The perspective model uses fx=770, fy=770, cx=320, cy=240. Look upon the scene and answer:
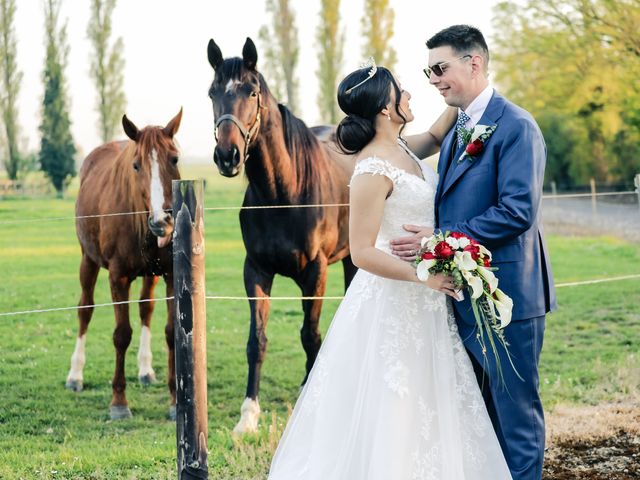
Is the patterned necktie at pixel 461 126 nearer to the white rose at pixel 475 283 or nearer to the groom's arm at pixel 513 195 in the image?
the groom's arm at pixel 513 195

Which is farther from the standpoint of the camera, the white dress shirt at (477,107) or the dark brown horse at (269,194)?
the dark brown horse at (269,194)

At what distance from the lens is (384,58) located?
1394 inches

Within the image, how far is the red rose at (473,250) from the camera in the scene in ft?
9.91

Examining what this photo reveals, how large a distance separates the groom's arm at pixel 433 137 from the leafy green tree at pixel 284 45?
3093 centimetres

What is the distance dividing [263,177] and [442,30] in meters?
2.53

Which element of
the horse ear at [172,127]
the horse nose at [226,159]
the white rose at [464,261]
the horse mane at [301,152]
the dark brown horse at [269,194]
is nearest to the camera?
the white rose at [464,261]

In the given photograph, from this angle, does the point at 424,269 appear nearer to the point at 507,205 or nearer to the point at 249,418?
the point at 507,205

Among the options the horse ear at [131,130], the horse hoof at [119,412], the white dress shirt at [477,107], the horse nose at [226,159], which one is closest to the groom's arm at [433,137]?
the white dress shirt at [477,107]

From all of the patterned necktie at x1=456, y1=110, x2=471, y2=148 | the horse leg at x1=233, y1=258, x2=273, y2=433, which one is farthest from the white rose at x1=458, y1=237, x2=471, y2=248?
the horse leg at x1=233, y1=258, x2=273, y2=433

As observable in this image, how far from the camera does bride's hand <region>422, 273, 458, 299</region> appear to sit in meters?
3.08

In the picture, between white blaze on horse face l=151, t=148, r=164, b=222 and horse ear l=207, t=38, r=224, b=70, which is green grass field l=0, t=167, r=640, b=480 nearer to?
white blaze on horse face l=151, t=148, r=164, b=222

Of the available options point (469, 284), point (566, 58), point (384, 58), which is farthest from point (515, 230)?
point (384, 58)

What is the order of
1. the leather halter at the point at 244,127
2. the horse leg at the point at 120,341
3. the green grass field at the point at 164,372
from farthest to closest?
the horse leg at the point at 120,341, the leather halter at the point at 244,127, the green grass field at the point at 164,372

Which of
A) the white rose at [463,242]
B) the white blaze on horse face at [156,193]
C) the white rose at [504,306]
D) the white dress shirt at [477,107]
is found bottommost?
the white rose at [504,306]
